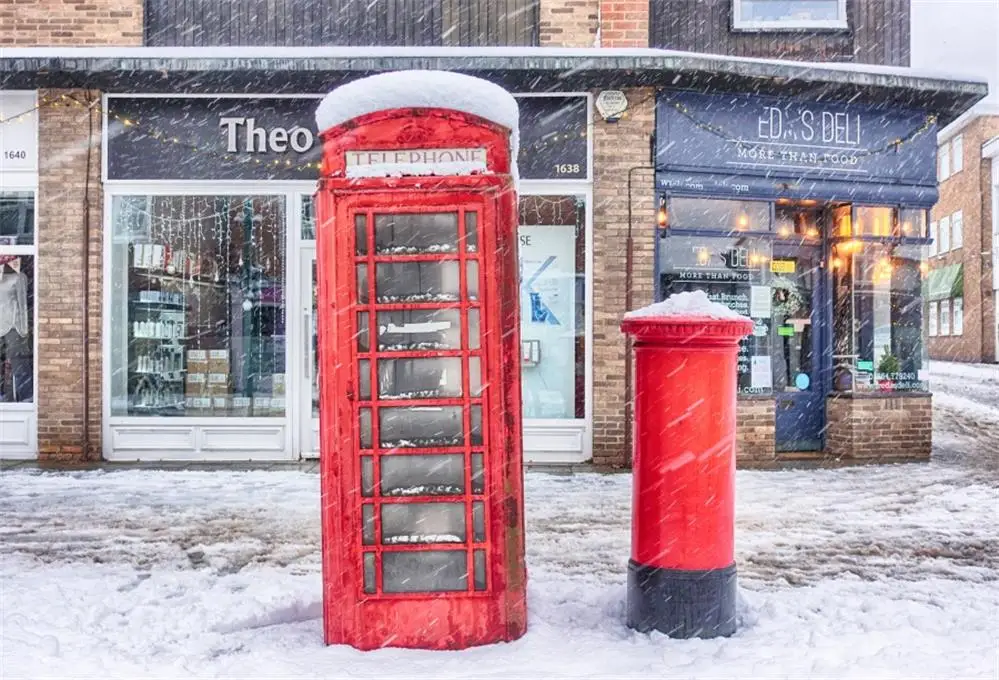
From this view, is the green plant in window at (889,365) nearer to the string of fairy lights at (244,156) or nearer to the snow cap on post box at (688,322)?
the string of fairy lights at (244,156)

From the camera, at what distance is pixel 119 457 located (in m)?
9.79

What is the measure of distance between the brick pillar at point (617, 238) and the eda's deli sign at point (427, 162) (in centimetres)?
585

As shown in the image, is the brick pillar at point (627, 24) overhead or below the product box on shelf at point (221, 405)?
overhead

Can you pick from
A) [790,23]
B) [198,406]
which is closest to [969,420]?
[790,23]

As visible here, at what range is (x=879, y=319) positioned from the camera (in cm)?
1049

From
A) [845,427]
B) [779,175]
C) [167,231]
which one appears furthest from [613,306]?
[167,231]

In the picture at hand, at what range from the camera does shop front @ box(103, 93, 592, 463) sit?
32.0ft

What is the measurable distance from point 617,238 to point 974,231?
3083cm

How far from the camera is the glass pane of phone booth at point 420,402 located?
4.01 meters

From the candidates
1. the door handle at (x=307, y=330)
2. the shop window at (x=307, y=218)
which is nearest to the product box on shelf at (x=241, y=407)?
the door handle at (x=307, y=330)

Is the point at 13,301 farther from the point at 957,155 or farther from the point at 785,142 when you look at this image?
the point at 957,155

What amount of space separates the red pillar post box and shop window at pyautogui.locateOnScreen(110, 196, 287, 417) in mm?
6432

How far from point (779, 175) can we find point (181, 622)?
7.88m

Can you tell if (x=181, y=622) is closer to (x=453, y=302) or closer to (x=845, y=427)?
(x=453, y=302)
